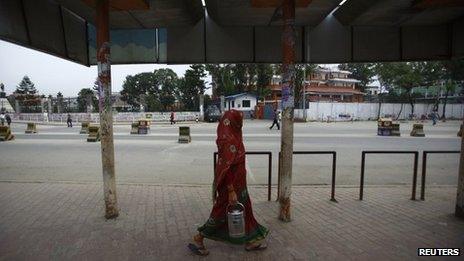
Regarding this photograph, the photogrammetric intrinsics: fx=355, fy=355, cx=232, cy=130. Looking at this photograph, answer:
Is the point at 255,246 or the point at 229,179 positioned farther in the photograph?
the point at 255,246

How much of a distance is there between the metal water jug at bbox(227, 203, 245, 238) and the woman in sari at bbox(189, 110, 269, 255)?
0.24 ft

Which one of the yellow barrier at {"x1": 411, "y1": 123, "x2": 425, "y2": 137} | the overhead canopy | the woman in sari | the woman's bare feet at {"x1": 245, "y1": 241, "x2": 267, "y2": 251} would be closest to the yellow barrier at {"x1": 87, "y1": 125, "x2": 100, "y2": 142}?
the overhead canopy

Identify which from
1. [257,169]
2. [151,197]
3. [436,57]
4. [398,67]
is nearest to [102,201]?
[151,197]

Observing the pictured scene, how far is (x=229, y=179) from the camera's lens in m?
4.05

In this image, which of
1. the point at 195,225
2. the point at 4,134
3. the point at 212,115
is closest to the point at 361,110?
the point at 212,115

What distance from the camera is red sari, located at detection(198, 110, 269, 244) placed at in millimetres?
3990

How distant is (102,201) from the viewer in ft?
22.1

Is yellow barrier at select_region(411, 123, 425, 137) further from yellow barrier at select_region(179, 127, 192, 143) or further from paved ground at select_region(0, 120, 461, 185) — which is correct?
yellow barrier at select_region(179, 127, 192, 143)

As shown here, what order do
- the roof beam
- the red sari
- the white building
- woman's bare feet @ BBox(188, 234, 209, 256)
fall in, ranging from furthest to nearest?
the white building, the roof beam, woman's bare feet @ BBox(188, 234, 209, 256), the red sari

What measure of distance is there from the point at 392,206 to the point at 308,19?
13.0ft

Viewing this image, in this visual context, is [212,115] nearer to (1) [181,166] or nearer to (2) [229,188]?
(1) [181,166]

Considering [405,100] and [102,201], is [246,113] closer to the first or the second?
[405,100]

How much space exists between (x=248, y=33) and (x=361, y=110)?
44.3 m

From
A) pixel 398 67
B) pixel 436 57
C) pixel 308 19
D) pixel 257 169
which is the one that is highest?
pixel 398 67
